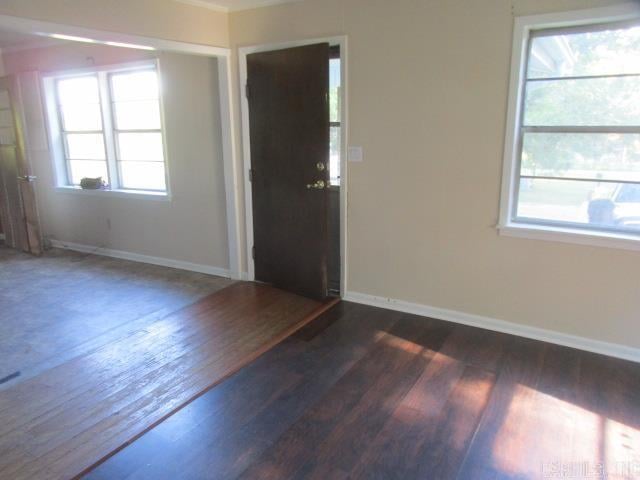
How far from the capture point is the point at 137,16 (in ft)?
9.97

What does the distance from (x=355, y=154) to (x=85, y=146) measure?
350 centimetres

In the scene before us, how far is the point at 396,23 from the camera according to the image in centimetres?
318

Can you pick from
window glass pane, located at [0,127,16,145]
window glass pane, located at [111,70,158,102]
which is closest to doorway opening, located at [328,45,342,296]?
window glass pane, located at [111,70,158,102]

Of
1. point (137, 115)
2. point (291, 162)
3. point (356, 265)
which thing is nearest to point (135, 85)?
point (137, 115)

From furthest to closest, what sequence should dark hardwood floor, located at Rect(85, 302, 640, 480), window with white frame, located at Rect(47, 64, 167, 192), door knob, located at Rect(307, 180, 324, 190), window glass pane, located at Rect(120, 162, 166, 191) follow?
window glass pane, located at Rect(120, 162, 166, 191) < window with white frame, located at Rect(47, 64, 167, 192) < door knob, located at Rect(307, 180, 324, 190) < dark hardwood floor, located at Rect(85, 302, 640, 480)

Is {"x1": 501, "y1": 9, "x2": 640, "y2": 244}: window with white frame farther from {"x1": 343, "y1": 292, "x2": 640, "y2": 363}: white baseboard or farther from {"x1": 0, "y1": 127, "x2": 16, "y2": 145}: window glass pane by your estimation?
{"x1": 0, "y1": 127, "x2": 16, "y2": 145}: window glass pane

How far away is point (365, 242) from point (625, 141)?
1.85 metres

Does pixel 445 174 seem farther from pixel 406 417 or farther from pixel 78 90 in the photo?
pixel 78 90

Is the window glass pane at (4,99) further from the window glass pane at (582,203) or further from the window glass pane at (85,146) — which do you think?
the window glass pane at (582,203)

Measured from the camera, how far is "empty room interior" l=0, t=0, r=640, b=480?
2189 mm

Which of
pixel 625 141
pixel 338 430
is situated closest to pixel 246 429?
pixel 338 430

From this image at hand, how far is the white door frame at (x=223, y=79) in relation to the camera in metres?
2.65

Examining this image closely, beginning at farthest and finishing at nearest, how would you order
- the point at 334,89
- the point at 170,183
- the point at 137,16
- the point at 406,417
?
the point at 170,183 → the point at 334,89 → the point at 137,16 → the point at 406,417

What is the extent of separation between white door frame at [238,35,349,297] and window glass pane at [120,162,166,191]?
1186 mm
